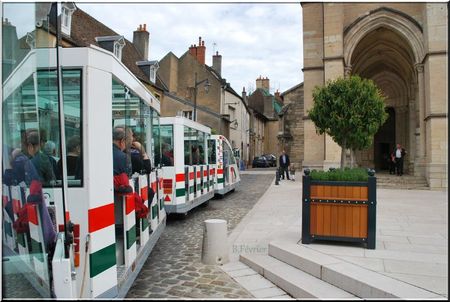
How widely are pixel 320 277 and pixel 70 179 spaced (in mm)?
3312

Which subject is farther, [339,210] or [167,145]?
[167,145]

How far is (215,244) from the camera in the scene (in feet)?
20.6

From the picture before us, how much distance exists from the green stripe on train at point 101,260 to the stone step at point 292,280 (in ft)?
7.67

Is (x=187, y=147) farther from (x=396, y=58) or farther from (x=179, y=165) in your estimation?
(x=396, y=58)

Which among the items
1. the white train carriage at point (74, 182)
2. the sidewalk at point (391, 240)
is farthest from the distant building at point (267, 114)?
the white train carriage at point (74, 182)

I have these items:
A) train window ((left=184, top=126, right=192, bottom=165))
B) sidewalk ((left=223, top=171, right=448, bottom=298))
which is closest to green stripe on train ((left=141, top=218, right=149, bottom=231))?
sidewalk ((left=223, top=171, right=448, bottom=298))

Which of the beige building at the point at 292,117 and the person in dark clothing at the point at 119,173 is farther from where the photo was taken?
the beige building at the point at 292,117

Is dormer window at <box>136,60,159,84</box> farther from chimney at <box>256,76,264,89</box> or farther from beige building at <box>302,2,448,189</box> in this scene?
chimney at <box>256,76,264,89</box>

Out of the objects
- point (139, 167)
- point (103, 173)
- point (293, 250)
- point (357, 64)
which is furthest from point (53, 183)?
point (357, 64)

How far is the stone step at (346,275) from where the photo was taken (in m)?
4.16

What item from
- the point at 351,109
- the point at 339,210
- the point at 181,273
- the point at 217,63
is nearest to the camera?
the point at 181,273

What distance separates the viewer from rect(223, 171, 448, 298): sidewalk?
4.95 metres

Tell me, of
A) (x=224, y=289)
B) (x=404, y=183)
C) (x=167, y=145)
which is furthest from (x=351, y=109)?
(x=404, y=183)

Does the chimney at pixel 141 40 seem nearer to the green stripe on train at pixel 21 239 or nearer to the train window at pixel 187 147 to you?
the train window at pixel 187 147
